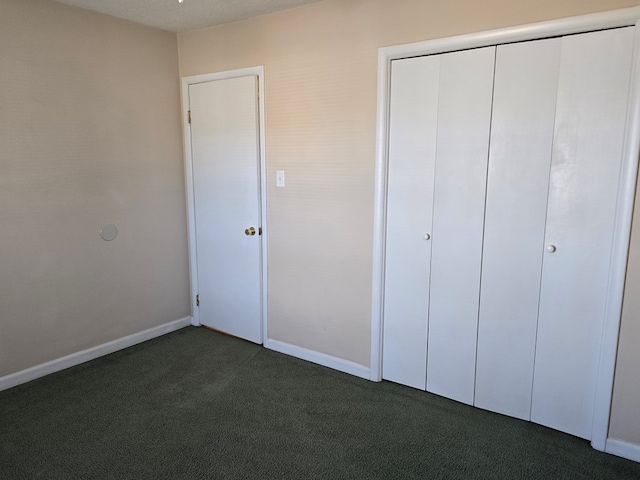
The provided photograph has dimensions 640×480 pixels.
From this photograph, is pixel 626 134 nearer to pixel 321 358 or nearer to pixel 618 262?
pixel 618 262

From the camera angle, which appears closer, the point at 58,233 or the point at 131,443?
the point at 131,443

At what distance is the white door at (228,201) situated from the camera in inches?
126

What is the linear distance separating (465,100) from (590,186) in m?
0.77

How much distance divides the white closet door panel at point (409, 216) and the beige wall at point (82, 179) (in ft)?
6.38

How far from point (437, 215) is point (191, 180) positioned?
2136 mm

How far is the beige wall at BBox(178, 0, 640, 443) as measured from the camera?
99.7 inches

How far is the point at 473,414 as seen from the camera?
2.45 meters

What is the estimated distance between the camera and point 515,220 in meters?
2.25

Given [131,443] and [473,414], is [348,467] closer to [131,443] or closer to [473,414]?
[473,414]

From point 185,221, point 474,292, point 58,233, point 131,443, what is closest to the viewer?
point 131,443

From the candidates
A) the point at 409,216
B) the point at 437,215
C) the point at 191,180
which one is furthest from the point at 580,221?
the point at 191,180

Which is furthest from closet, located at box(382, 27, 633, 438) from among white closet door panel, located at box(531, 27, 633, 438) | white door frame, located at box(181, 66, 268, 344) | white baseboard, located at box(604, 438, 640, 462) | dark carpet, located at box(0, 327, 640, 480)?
white door frame, located at box(181, 66, 268, 344)

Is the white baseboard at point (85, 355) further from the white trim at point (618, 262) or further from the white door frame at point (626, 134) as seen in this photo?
the white trim at point (618, 262)

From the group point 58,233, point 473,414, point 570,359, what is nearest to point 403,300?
point 473,414
